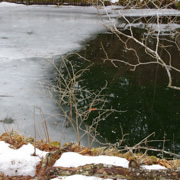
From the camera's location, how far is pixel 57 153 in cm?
258

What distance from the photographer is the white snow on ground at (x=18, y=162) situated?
7.61 ft

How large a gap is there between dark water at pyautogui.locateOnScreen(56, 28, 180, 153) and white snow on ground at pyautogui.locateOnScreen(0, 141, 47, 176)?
1951mm

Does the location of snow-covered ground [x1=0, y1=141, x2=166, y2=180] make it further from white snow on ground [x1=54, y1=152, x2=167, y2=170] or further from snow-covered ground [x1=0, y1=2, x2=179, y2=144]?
snow-covered ground [x1=0, y1=2, x2=179, y2=144]

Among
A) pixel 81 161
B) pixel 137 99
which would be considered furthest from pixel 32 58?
pixel 81 161

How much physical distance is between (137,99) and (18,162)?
4.09 m

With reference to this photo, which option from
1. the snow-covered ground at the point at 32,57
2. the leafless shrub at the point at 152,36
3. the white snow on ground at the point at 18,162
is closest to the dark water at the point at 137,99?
the leafless shrub at the point at 152,36

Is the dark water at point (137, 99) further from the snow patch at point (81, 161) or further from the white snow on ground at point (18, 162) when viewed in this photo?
the white snow on ground at point (18, 162)

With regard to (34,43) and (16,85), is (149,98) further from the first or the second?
(34,43)

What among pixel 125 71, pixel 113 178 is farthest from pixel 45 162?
pixel 125 71

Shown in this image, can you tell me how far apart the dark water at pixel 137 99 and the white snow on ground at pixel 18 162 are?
1.95 meters

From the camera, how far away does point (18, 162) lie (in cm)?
240

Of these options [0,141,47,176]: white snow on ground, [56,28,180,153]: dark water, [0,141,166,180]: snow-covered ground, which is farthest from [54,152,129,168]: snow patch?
[56,28,180,153]: dark water

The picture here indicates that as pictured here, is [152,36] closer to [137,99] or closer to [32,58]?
[137,99]

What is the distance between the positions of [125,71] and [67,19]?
10.9m
